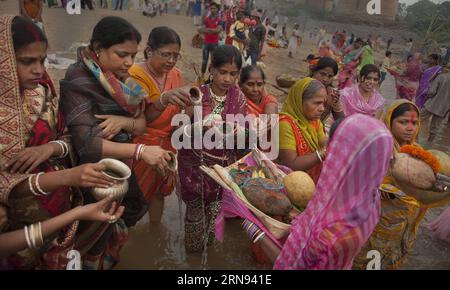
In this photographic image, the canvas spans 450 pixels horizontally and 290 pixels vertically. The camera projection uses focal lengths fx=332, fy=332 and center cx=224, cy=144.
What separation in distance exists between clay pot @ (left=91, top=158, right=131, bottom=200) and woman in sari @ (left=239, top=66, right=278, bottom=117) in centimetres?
168

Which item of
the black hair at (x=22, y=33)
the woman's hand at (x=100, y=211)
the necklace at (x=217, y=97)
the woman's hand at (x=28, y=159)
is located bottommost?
the woman's hand at (x=100, y=211)

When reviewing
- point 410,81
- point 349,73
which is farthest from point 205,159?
point 410,81

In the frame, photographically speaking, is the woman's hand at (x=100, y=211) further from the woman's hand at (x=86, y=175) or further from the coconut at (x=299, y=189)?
the coconut at (x=299, y=189)

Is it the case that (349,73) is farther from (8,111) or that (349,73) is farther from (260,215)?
(8,111)

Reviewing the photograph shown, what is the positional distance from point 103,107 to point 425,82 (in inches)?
330

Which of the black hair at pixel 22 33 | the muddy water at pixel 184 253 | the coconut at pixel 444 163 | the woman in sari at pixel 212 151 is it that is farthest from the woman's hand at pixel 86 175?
the coconut at pixel 444 163

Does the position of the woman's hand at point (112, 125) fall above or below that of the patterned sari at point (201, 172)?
above

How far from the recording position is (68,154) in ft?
6.62

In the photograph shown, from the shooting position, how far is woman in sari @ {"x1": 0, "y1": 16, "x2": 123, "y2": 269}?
1.63 metres

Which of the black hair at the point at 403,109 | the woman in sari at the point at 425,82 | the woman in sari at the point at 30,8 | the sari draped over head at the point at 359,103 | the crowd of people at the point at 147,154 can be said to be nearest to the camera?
the crowd of people at the point at 147,154

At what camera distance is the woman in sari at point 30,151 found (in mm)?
1626

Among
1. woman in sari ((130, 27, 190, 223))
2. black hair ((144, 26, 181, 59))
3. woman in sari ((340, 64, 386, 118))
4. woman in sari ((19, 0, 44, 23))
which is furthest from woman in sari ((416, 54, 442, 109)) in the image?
woman in sari ((19, 0, 44, 23))

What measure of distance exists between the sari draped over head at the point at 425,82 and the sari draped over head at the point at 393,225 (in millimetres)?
6325
